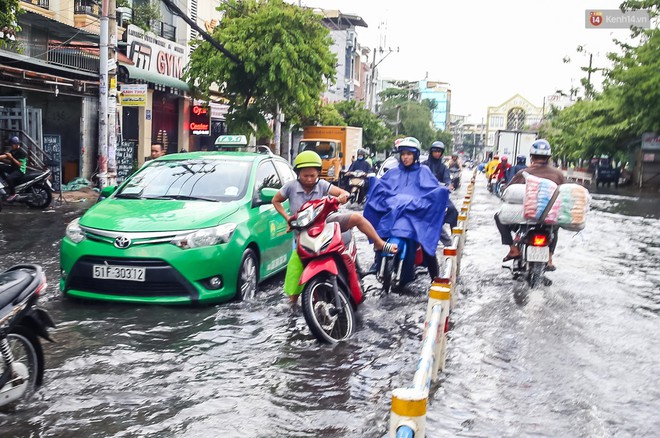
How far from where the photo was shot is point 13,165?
50.0 feet

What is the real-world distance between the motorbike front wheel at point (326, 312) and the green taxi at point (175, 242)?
4.06 ft

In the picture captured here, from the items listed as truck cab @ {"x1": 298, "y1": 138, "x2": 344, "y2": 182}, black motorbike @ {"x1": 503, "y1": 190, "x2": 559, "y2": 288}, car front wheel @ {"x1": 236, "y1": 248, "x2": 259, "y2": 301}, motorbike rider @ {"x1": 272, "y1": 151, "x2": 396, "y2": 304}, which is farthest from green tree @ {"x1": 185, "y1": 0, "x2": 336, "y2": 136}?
motorbike rider @ {"x1": 272, "y1": 151, "x2": 396, "y2": 304}

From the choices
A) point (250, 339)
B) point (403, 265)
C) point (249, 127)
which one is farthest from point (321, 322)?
point (249, 127)

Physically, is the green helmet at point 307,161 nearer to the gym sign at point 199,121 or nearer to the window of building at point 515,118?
the gym sign at point 199,121

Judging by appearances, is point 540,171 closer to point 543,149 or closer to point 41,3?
point 543,149

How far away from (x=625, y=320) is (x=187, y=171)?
4871 mm

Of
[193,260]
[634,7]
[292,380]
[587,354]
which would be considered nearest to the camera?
Answer: [292,380]

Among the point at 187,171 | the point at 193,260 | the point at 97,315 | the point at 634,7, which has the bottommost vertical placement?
the point at 97,315

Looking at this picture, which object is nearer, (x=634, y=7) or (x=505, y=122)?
(x=634, y=7)

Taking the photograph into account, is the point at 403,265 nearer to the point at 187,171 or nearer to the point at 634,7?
the point at 187,171

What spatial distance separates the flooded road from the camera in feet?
13.7

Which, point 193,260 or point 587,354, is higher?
point 193,260

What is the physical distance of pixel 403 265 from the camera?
7520 mm

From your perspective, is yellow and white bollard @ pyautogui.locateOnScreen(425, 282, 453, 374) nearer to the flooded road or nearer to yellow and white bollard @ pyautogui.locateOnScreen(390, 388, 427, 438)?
the flooded road
